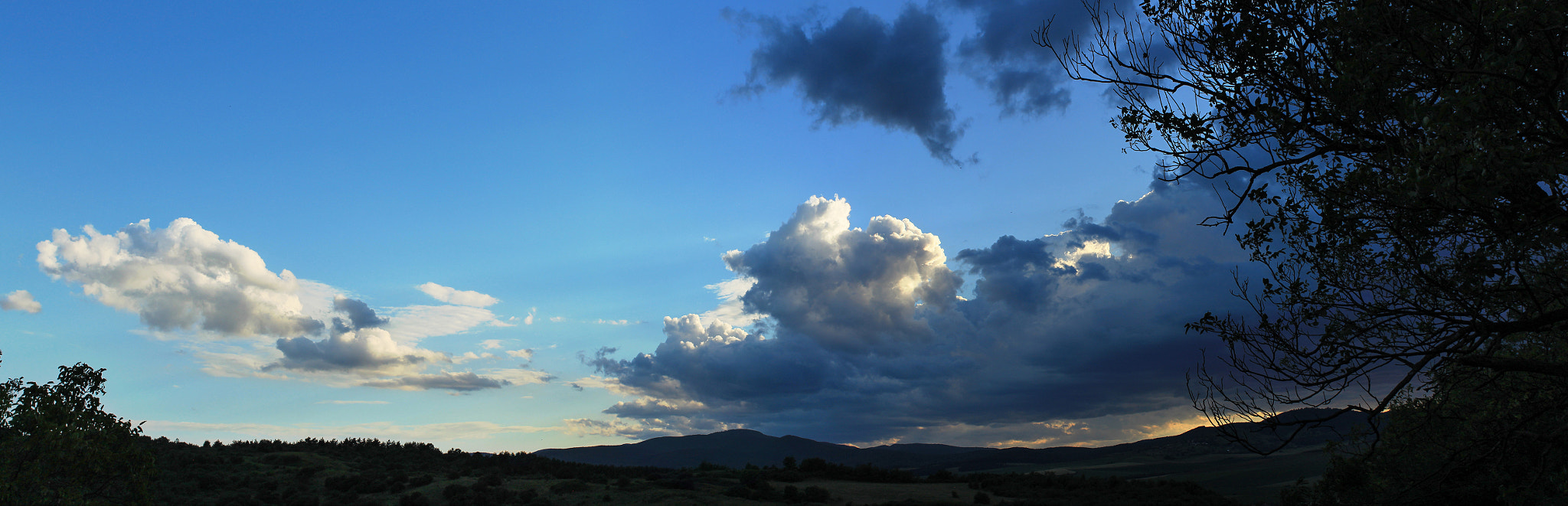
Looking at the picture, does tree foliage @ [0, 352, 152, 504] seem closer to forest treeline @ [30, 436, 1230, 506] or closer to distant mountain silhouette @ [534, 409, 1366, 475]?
forest treeline @ [30, 436, 1230, 506]

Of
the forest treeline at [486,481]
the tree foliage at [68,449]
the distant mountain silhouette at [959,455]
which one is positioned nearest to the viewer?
the tree foliage at [68,449]

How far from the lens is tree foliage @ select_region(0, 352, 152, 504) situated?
1509 cm

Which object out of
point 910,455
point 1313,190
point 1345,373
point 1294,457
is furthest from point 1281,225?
point 910,455

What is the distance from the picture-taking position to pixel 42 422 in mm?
16031

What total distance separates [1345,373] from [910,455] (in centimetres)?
18604

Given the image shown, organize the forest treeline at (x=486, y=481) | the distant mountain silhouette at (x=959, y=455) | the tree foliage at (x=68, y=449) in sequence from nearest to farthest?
the tree foliage at (x=68, y=449), the forest treeline at (x=486, y=481), the distant mountain silhouette at (x=959, y=455)

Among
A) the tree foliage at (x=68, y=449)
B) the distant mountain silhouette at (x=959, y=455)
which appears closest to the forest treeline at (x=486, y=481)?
the tree foliage at (x=68, y=449)

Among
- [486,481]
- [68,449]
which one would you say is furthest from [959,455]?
[68,449]

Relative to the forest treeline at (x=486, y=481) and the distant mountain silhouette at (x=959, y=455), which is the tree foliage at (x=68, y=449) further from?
the distant mountain silhouette at (x=959, y=455)

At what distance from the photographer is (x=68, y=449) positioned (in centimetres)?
1612

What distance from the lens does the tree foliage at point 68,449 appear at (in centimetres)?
1509

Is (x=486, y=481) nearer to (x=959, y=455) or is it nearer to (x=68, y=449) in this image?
(x=68, y=449)

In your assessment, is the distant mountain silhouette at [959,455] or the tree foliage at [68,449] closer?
the tree foliage at [68,449]

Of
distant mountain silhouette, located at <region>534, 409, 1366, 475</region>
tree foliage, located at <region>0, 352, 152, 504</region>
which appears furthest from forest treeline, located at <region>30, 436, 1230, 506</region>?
distant mountain silhouette, located at <region>534, 409, 1366, 475</region>
